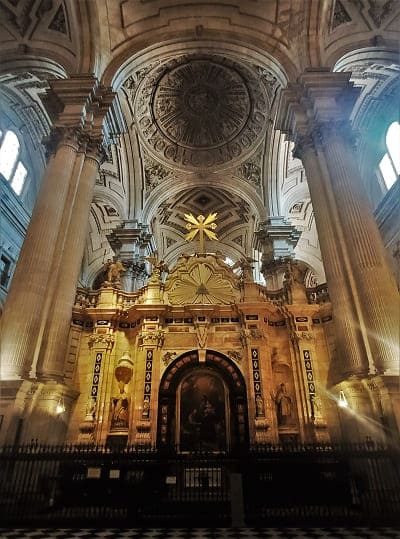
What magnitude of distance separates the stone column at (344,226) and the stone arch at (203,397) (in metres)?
3.11

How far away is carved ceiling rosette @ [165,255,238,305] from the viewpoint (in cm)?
1145

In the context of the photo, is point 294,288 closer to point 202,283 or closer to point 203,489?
point 202,283

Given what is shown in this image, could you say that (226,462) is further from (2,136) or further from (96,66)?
(2,136)

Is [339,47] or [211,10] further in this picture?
[211,10]

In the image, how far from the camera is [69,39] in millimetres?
12586

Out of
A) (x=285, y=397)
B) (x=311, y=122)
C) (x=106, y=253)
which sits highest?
(x=106, y=253)

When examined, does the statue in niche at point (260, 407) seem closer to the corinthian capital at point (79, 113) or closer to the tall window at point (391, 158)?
the corinthian capital at point (79, 113)

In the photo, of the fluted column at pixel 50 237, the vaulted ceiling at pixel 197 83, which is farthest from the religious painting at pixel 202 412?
the vaulted ceiling at pixel 197 83

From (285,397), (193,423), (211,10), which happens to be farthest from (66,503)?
(211,10)

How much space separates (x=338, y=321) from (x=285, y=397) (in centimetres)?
284

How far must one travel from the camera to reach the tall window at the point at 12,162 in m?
14.3

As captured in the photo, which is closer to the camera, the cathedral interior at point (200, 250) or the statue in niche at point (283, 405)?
the cathedral interior at point (200, 250)

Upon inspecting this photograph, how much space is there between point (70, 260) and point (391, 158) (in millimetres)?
12445

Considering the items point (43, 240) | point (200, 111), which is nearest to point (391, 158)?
point (200, 111)
